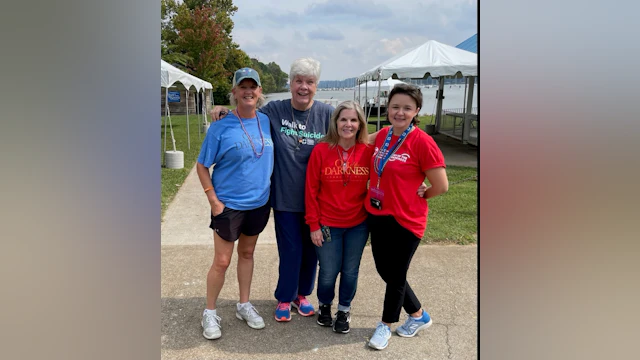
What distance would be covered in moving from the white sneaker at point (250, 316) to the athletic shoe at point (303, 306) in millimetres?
319

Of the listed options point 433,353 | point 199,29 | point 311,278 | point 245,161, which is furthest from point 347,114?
point 199,29

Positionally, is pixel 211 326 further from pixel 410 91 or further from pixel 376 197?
pixel 410 91

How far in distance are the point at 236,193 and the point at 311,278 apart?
3.14 ft

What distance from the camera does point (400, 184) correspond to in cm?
249

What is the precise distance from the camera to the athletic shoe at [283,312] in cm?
311

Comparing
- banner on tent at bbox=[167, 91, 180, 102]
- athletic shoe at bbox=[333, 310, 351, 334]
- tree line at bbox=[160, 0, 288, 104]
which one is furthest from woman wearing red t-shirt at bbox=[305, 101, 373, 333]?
tree line at bbox=[160, 0, 288, 104]

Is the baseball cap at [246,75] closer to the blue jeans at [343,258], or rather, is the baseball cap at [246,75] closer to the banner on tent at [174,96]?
the blue jeans at [343,258]

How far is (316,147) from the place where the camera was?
275cm

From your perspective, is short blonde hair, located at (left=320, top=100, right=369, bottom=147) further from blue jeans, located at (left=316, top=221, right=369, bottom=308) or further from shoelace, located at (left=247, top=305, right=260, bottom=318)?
shoelace, located at (left=247, top=305, right=260, bottom=318)

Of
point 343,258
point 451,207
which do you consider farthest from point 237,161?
point 451,207

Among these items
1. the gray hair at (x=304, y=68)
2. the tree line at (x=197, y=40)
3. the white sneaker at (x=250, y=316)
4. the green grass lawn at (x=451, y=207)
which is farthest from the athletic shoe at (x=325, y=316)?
the tree line at (x=197, y=40)

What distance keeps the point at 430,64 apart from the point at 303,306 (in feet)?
31.8

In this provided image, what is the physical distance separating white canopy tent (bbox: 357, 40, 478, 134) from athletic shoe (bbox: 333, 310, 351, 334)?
30.9ft
